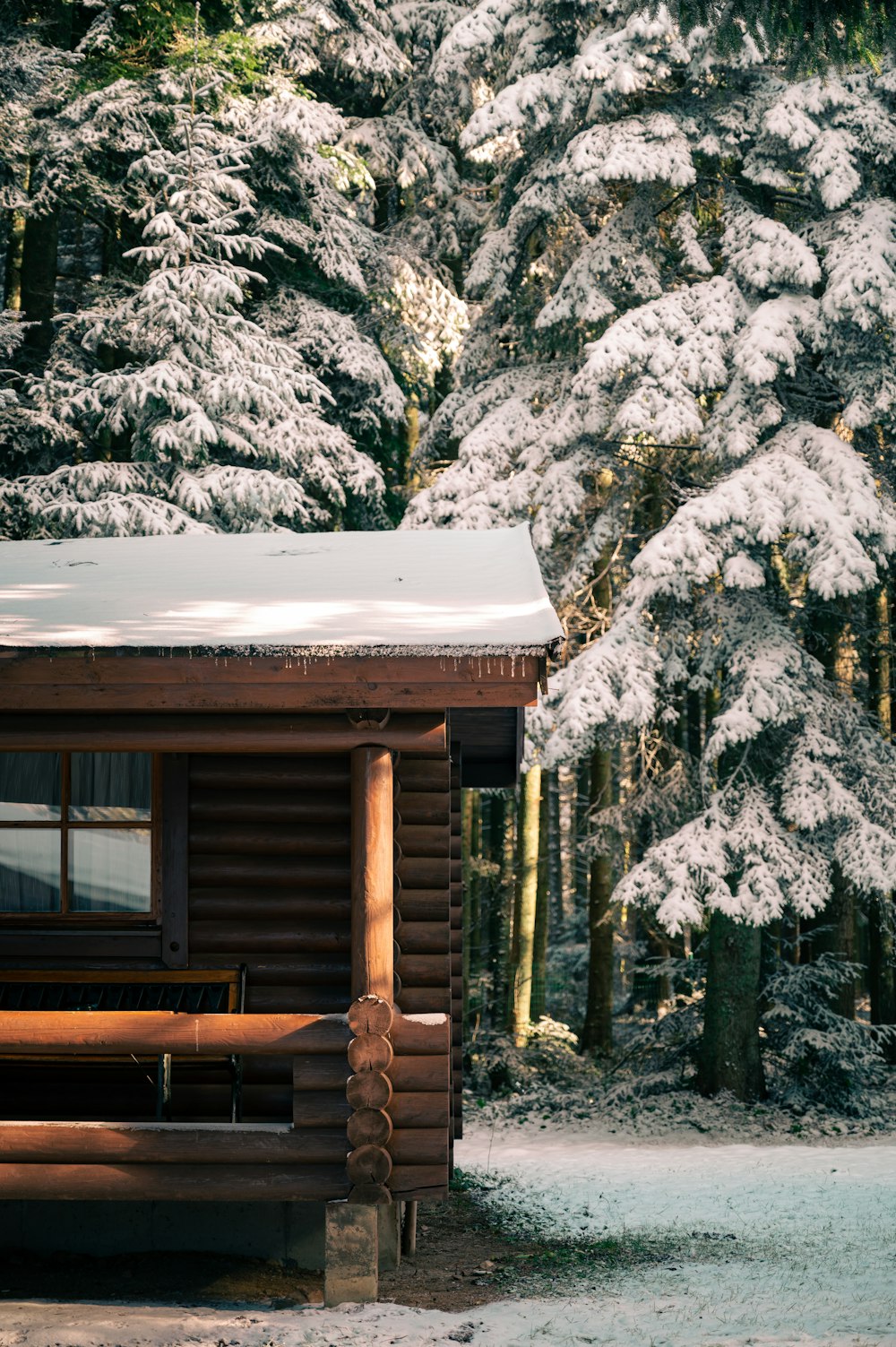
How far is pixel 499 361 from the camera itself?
1766 centimetres

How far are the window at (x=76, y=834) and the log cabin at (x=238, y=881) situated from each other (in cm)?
1

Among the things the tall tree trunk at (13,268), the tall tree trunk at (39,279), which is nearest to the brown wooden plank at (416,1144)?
the tall tree trunk at (39,279)

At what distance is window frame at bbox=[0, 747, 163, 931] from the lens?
7.74m

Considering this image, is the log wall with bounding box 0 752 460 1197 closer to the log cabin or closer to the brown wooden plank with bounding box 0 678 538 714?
the log cabin

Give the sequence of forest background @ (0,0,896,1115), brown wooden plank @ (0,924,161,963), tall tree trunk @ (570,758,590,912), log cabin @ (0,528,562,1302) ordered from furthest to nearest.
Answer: tall tree trunk @ (570,758,590,912) → forest background @ (0,0,896,1115) → brown wooden plank @ (0,924,161,963) → log cabin @ (0,528,562,1302)

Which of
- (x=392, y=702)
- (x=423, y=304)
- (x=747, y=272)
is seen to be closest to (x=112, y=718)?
(x=392, y=702)

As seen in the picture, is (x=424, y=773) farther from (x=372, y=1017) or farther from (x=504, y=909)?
(x=504, y=909)

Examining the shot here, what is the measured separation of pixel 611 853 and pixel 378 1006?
11291 mm

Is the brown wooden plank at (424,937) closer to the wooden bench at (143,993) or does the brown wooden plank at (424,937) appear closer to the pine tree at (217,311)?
the wooden bench at (143,993)

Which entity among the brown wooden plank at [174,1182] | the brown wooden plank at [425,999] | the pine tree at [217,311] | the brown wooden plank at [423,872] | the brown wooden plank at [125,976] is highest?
the pine tree at [217,311]

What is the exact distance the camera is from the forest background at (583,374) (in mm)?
14188

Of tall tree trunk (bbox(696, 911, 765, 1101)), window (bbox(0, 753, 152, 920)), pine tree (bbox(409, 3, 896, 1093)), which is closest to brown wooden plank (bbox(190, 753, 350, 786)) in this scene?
window (bbox(0, 753, 152, 920))

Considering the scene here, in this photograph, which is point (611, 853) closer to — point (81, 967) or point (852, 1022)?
point (852, 1022)

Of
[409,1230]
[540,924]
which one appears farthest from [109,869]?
[540,924]
